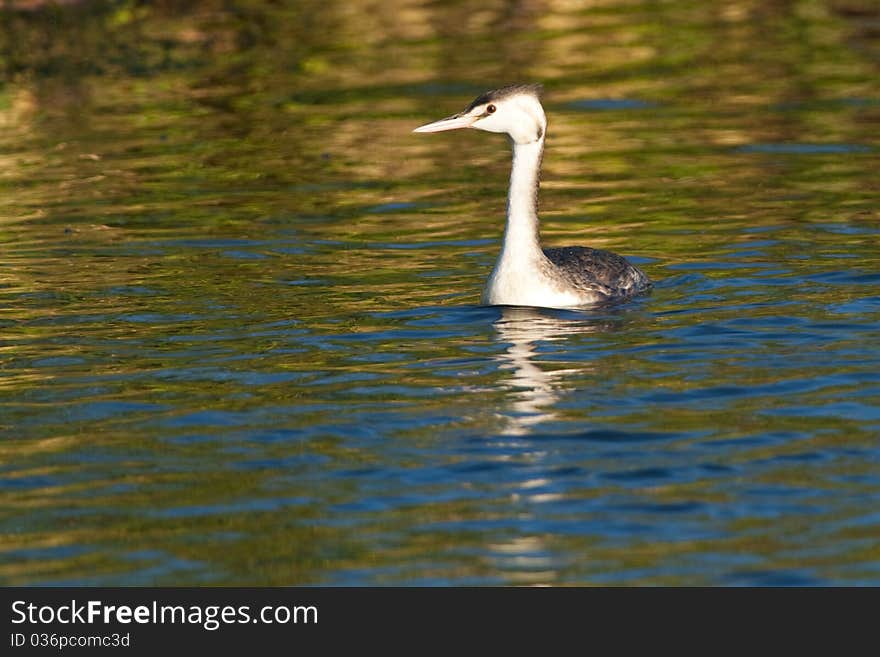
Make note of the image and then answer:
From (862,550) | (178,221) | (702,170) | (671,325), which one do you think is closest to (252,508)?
(862,550)

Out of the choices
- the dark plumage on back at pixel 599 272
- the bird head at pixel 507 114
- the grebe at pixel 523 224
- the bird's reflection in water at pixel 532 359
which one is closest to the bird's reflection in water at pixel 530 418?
the bird's reflection in water at pixel 532 359

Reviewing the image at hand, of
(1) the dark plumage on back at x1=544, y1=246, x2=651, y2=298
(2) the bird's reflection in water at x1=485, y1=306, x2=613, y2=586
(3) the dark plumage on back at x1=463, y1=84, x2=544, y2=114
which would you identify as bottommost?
(2) the bird's reflection in water at x1=485, y1=306, x2=613, y2=586

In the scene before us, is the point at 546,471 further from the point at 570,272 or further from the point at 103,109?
the point at 103,109

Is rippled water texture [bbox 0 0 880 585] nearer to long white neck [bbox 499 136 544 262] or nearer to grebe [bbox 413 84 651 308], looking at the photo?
grebe [bbox 413 84 651 308]

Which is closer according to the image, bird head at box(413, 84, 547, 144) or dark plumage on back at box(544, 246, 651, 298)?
bird head at box(413, 84, 547, 144)

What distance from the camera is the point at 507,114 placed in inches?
558

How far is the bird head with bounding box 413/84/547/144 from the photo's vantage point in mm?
14109

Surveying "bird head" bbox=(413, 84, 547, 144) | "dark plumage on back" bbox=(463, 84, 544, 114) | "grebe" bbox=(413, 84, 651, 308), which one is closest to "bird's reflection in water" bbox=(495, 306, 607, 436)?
"grebe" bbox=(413, 84, 651, 308)

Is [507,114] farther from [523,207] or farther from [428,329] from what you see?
[428,329]

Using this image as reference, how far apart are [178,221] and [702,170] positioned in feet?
20.3

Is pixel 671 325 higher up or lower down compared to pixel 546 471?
higher up

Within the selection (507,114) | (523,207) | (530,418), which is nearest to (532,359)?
(530,418)

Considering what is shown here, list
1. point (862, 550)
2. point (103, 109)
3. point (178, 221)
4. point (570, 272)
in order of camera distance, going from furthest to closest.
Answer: point (103, 109)
point (178, 221)
point (570, 272)
point (862, 550)

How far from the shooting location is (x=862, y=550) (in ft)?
28.5
